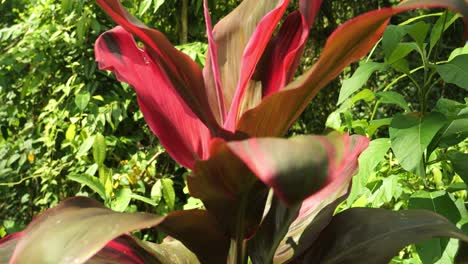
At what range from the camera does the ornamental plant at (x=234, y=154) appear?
0.70m

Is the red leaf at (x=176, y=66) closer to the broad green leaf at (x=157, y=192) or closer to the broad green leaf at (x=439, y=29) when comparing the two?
the broad green leaf at (x=439, y=29)

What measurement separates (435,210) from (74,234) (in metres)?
0.72

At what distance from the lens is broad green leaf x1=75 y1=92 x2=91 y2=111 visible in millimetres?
2660

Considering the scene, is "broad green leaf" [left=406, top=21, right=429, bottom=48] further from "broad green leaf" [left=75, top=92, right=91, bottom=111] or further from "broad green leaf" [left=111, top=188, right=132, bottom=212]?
"broad green leaf" [left=75, top=92, right=91, bottom=111]

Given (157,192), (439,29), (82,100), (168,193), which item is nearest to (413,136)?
(439,29)

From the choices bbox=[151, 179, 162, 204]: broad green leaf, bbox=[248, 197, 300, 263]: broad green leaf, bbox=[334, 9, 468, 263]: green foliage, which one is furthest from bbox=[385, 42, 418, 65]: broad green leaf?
bbox=[151, 179, 162, 204]: broad green leaf

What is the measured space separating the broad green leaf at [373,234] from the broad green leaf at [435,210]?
0.86 feet

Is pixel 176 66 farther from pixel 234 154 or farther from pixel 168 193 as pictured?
pixel 168 193

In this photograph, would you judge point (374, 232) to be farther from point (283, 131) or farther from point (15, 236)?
point (15, 236)

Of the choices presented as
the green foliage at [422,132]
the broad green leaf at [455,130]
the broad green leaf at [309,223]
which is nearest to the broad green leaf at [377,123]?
the green foliage at [422,132]

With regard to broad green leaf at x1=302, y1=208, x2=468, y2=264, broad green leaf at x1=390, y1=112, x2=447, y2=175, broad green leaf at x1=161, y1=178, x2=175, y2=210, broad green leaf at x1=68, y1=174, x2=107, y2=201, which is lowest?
broad green leaf at x1=161, y1=178, x2=175, y2=210

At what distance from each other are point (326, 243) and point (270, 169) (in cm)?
36

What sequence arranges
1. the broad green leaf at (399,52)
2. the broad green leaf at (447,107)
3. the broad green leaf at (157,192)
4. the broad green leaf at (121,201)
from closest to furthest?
the broad green leaf at (399,52) < the broad green leaf at (447,107) < the broad green leaf at (121,201) < the broad green leaf at (157,192)

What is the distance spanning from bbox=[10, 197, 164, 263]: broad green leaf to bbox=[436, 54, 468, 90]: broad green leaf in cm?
69
